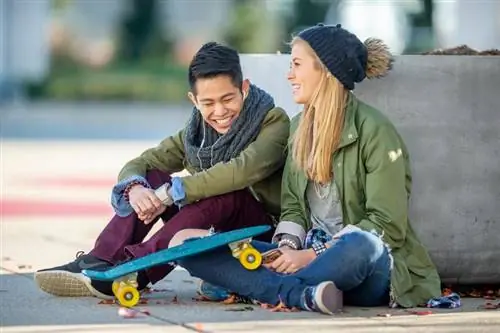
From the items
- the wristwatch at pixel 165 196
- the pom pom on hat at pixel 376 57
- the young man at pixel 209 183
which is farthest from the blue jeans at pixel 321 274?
the pom pom on hat at pixel 376 57

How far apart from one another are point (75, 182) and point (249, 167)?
7.49 m

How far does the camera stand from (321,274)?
520 cm

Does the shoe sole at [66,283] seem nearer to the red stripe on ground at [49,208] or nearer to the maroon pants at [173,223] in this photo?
the maroon pants at [173,223]

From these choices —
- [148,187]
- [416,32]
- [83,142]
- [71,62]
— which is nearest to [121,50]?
[71,62]

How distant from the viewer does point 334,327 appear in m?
4.94

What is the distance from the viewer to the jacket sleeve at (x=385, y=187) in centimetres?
527

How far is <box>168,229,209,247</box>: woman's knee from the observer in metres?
5.37

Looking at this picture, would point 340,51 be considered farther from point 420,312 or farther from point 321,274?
point 420,312

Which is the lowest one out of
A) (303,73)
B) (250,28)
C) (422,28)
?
(422,28)

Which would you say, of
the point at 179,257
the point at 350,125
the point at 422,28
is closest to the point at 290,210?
the point at 350,125

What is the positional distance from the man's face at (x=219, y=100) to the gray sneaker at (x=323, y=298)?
89 centimetres

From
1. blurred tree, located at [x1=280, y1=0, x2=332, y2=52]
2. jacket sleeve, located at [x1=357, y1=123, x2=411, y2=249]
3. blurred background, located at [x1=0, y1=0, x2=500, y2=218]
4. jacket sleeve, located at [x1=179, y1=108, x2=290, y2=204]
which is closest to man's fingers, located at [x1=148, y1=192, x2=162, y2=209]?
jacket sleeve, located at [x1=179, y1=108, x2=290, y2=204]

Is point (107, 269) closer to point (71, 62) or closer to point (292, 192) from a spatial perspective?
point (292, 192)

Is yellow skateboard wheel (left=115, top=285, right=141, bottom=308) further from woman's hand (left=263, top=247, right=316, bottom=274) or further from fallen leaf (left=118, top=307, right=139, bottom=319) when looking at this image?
woman's hand (left=263, top=247, right=316, bottom=274)
